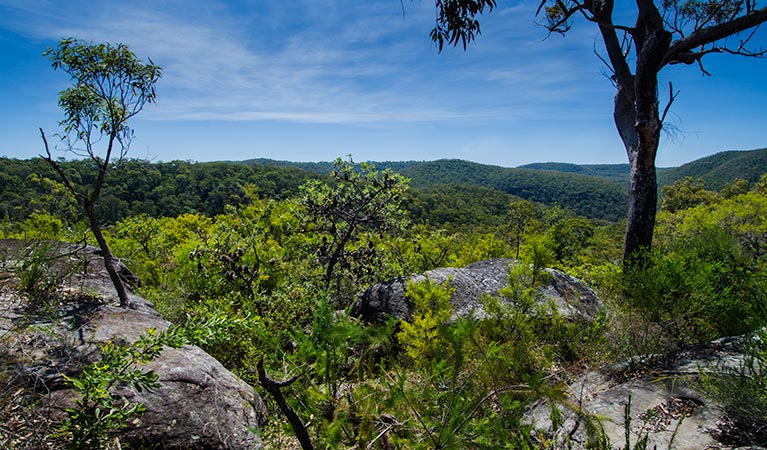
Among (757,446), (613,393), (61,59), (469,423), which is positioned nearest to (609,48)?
(613,393)

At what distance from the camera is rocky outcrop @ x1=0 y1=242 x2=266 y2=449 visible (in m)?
2.53

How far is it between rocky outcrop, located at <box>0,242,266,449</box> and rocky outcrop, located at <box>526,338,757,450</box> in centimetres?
239

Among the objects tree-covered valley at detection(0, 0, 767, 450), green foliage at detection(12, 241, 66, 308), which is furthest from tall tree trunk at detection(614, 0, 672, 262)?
green foliage at detection(12, 241, 66, 308)

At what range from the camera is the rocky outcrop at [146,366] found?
99.7 inches

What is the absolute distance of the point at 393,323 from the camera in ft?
7.52

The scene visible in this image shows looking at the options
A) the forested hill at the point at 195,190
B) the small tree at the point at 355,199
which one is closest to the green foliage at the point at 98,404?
the forested hill at the point at 195,190

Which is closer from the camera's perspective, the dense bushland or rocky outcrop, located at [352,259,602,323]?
the dense bushland

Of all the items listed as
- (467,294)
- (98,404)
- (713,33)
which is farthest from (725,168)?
(98,404)

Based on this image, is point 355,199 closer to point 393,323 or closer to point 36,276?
point 36,276

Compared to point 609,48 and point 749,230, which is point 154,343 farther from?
point 749,230

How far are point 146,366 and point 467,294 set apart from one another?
4.56m

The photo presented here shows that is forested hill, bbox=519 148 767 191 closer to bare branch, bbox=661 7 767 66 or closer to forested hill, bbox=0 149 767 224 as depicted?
forested hill, bbox=0 149 767 224

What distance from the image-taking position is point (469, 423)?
5.60 feet

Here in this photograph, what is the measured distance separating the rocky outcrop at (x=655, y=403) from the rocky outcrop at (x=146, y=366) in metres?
2.39
